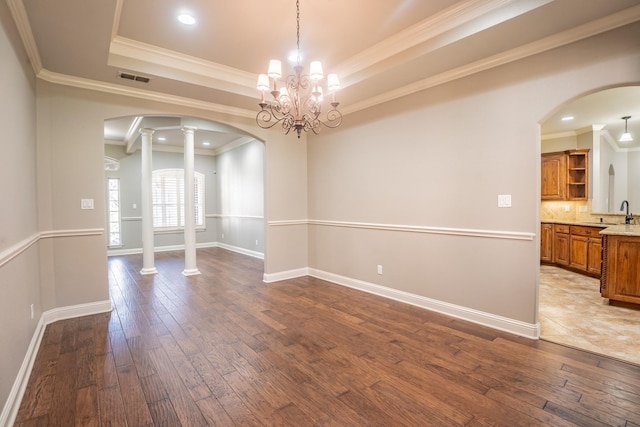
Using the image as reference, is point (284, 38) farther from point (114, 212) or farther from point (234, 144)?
point (114, 212)

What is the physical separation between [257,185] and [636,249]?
6.66 m

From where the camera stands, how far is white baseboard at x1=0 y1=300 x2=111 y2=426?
187 cm

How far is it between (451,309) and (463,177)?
5.12ft

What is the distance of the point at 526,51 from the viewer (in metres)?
2.87

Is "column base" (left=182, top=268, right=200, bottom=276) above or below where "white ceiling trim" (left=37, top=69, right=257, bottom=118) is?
below

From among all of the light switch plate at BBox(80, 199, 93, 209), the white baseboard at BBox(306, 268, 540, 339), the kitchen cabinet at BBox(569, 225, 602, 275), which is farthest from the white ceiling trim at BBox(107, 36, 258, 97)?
the kitchen cabinet at BBox(569, 225, 602, 275)

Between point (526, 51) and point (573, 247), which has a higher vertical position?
point (526, 51)

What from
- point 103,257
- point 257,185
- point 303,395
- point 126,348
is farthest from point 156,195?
point 303,395

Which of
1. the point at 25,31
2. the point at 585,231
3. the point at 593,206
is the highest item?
the point at 25,31

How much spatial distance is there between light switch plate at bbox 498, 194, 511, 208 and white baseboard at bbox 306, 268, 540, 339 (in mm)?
1178

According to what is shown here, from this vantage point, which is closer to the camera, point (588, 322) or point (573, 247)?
point (588, 322)

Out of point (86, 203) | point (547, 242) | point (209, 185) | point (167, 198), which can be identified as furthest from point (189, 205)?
point (547, 242)

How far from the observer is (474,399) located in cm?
204

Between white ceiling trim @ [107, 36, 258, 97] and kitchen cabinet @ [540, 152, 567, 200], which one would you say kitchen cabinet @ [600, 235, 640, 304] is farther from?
white ceiling trim @ [107, 36, 258, 97]
